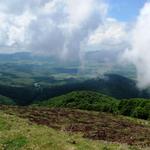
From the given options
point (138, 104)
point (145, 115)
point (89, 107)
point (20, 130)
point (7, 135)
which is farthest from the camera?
point (89, 107)

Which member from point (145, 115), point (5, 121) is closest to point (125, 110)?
point (145, 115)

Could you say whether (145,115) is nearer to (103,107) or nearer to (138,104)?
(138,104)

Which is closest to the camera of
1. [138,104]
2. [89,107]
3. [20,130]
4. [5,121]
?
[20,130]

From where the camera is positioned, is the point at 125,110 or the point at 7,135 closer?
the point at 7,135

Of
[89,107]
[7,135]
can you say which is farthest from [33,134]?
[89,107]

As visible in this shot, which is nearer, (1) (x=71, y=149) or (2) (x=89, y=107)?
(1) (x=71, y=149)

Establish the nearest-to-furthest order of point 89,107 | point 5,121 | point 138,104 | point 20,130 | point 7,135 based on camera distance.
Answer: point 7,135 → point 20,130 → point 5,121 → point 138,104 → point 89,107

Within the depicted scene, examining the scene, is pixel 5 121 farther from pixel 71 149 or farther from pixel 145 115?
pixel 145 115

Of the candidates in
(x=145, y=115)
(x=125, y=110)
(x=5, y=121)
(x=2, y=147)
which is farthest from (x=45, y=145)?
(x=125, y=110)

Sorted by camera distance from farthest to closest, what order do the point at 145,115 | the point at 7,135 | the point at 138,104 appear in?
the point at 138,104 < the point at 145,115 < the point at 7,135
